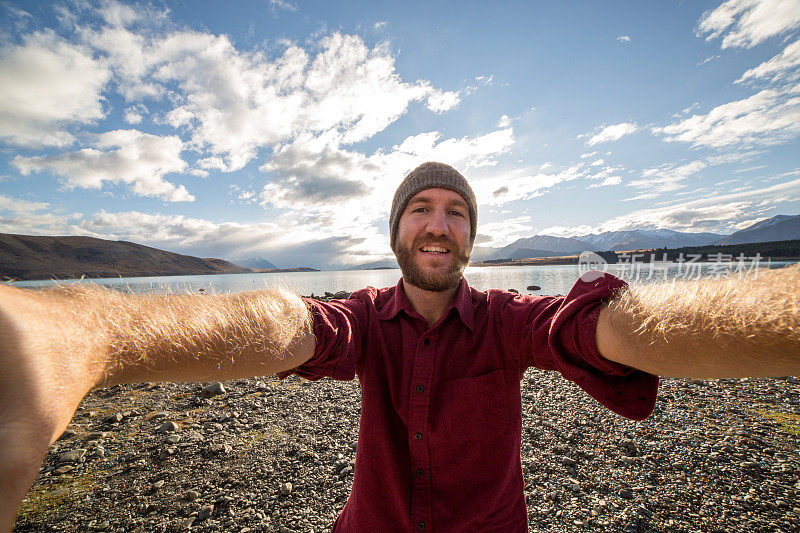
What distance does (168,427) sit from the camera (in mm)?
6844

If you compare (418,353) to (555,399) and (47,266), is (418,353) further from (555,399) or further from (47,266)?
(47,266)

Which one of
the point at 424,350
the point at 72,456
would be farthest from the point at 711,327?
the point at 72,456

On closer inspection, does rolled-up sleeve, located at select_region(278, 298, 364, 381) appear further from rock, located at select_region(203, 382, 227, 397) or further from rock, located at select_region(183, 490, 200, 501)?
rock, located at select_region(203, 382, 227, 397)

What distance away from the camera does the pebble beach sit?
4.33 metres

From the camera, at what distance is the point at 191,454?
19.3 ft

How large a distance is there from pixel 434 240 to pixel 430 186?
68cm

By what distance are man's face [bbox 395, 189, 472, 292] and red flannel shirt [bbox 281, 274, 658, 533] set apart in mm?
307

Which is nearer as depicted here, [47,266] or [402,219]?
[402,219]

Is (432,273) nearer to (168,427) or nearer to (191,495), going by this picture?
(191,495)

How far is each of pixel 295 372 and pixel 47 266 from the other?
254225 mm

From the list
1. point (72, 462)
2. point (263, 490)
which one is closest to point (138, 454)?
point (72, 462)

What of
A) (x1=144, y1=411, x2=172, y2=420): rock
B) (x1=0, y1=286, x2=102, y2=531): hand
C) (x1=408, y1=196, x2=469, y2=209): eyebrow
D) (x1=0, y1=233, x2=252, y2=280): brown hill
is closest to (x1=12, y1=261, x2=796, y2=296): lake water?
(x1=0, y1=286, x2=102, y2=531): hand

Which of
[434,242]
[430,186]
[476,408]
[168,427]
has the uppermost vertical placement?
[430,186]

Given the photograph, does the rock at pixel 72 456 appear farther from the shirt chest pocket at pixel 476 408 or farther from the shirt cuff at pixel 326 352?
the shirt chest pocket at pixel 476 408
